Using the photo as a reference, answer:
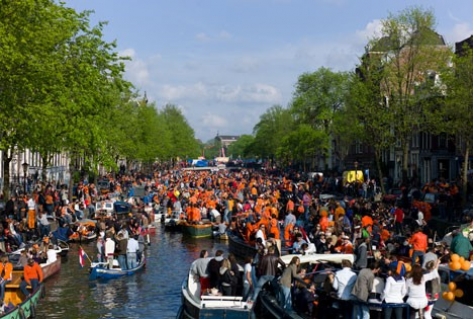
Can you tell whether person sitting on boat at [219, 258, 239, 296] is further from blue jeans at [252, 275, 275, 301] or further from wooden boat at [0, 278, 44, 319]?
wooden boat at [0, 278, 44, 319]

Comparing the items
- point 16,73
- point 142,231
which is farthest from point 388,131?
point 16,73

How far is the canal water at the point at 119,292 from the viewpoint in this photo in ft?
79.8

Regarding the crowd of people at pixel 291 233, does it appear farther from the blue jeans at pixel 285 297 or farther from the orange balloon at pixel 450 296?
the orange balloon at pixel 450 296

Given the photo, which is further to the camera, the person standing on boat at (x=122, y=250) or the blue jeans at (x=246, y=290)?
the person standing on boat at (x=122, y=250)

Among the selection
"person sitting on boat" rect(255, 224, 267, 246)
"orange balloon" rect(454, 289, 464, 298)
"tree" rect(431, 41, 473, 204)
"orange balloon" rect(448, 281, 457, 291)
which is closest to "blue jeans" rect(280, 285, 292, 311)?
"orange balloon" rect(448, 281, 457, 291)

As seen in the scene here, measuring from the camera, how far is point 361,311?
17266mm

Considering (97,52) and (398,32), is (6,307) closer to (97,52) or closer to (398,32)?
(97,52)

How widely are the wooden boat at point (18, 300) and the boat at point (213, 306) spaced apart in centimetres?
426

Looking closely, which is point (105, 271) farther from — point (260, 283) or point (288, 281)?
point (288, 281)

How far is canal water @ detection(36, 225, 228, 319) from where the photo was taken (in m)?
24.3

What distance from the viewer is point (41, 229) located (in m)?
36.9

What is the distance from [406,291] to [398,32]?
1555 inches

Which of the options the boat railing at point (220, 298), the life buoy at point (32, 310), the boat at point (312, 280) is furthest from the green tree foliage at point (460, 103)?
the life buoy at point (32, 310)

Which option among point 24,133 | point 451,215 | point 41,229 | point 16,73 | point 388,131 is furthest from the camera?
point 388,131
